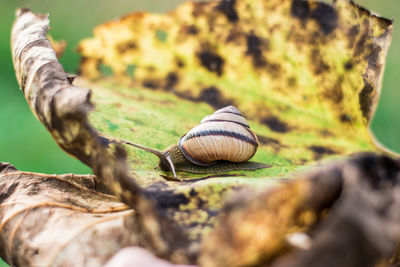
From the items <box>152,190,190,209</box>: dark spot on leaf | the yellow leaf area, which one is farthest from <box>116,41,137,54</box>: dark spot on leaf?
<box>152,190,190,209</box>: dark spot on leaf

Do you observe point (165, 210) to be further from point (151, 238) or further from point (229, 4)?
point (229, 4)

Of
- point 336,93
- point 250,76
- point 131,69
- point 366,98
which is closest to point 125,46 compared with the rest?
point 131,69

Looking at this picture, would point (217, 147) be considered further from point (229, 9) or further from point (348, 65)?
point (229, 9)

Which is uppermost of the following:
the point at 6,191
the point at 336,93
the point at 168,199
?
the point at 336,93

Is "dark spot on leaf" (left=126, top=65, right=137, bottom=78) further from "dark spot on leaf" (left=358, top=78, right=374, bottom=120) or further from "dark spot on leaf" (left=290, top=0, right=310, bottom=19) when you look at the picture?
"dark spot on leaf" (left=358, top=78, right=374, bottom=120)

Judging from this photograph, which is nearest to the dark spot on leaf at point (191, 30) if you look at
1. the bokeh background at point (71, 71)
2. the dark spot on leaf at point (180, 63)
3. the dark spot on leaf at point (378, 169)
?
the dark spot on leaf at point (180, 63)

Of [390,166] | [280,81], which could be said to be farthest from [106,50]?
[390,166]
